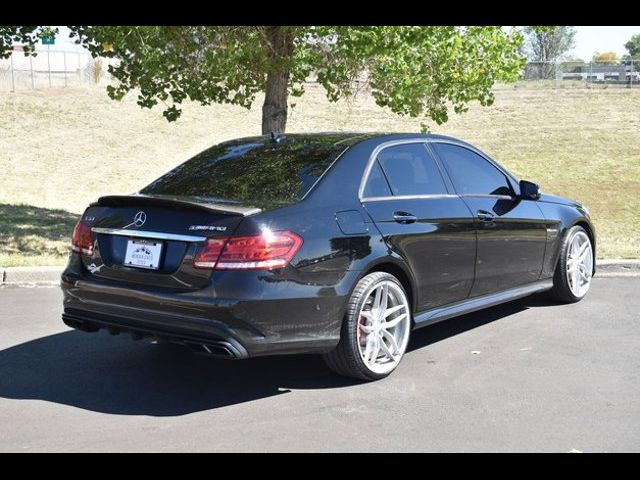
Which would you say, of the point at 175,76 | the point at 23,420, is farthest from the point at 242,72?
the point at 23,420

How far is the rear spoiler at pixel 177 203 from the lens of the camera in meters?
4.68

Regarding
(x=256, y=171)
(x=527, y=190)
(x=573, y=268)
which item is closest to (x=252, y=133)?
(x=573, y=268)

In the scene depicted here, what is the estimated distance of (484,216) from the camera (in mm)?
6254

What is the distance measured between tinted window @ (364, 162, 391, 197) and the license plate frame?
1374 millimetres

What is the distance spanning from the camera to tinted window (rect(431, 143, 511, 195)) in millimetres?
6203

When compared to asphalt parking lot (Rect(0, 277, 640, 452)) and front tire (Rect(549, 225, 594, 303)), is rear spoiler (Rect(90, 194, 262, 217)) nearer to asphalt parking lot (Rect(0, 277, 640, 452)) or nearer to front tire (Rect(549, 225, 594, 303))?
asphalt parking lot (Rect(0, 277, 640, 452))

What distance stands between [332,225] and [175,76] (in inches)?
350

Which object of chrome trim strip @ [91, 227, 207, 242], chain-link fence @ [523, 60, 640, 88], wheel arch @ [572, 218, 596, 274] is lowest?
wheel arch @ [572, 218, 596, 274]

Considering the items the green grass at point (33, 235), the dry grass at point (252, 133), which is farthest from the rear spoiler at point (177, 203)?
the dry grass at point (252, 133)

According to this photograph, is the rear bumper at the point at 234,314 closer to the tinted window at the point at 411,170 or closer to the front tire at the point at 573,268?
the tinted window at the point at 411,170

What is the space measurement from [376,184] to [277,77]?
8486mm

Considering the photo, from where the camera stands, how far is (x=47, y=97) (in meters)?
41.5

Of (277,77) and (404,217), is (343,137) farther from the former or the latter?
(277,77)

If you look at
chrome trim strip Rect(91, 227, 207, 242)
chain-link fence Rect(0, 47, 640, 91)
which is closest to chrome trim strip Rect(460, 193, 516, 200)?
chrome trim strip Rect(91, 227, 207, 242)
